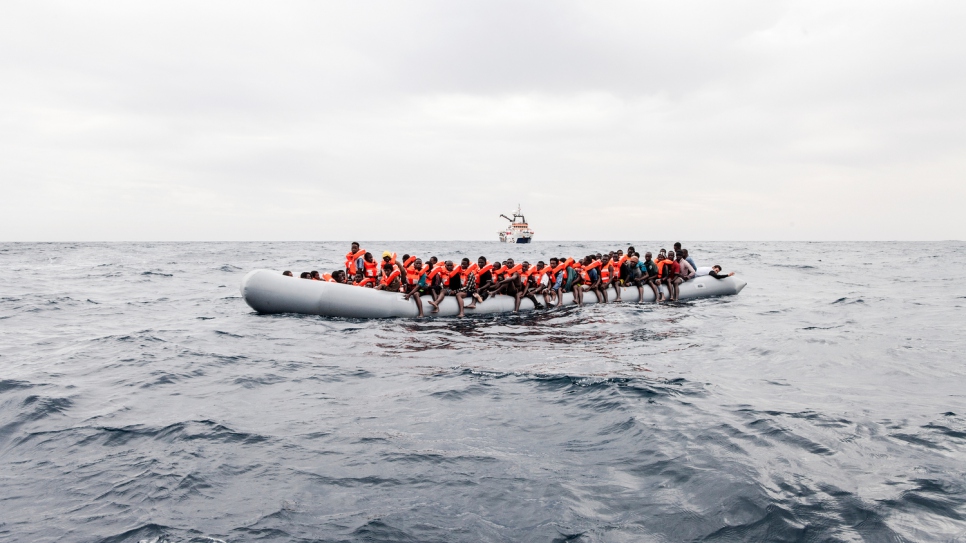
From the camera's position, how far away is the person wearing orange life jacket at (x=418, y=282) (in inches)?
526

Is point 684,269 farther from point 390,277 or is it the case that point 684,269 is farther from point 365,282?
point 365,282

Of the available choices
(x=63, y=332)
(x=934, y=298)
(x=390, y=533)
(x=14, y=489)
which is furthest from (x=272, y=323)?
(x=934, y=298)

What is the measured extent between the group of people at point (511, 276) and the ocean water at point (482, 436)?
2236 mm

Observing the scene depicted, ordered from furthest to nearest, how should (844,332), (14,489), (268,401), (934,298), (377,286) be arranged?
(934,298), (377,286), (844,332), (268,401), (14,489)

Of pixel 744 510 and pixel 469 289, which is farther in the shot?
pixel 469 289

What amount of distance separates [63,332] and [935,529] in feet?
47.4

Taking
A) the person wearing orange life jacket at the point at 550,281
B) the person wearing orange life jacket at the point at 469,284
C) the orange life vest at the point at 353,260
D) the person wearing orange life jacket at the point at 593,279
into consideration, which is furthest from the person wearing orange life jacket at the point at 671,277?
the orange life vest at the point at 353,260

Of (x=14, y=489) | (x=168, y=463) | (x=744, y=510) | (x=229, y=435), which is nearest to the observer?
(x=744, y=510)

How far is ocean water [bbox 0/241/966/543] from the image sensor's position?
157 inches

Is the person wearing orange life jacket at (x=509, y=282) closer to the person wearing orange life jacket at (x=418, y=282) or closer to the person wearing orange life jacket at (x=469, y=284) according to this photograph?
the person wearing orange life jacket at (x=469, y=284)

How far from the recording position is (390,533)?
384 cm

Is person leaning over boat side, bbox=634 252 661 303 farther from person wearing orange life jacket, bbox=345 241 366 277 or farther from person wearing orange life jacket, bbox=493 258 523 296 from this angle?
person wearing orange life jacket, bbox=345 241 366 277

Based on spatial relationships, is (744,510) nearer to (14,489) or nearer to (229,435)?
(229,435)

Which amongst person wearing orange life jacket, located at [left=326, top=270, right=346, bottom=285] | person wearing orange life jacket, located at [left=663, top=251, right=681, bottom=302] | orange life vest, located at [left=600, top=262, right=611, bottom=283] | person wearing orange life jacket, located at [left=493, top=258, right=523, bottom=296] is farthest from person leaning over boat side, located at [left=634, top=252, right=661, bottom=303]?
person wearing orange life jacket, located at [left=326, top=270, right=346, bottom=285]
